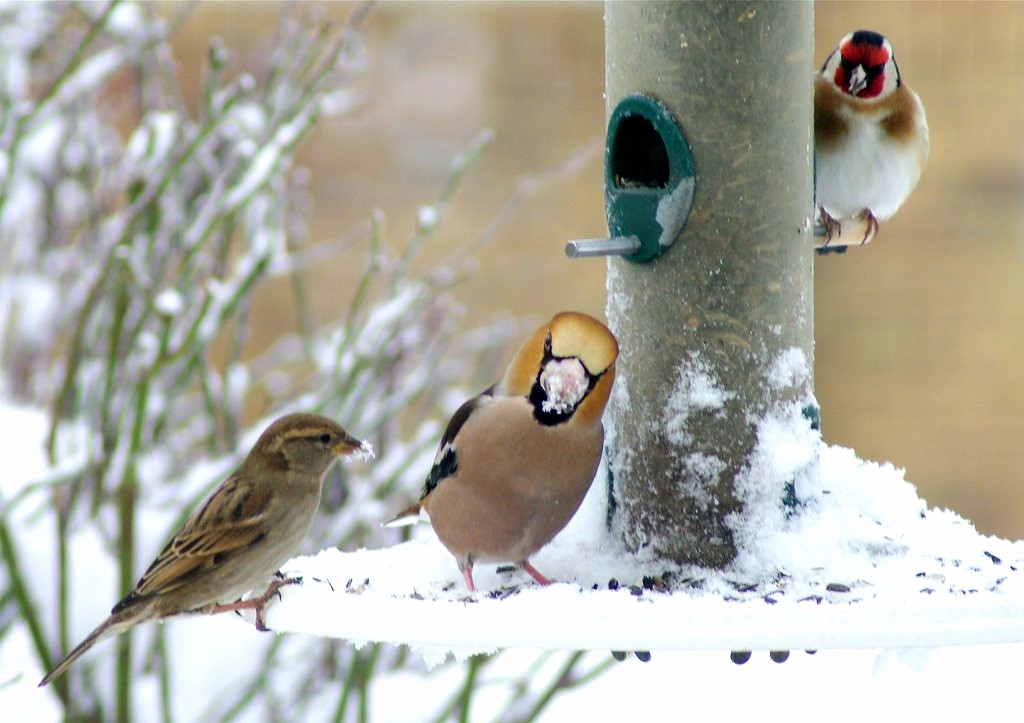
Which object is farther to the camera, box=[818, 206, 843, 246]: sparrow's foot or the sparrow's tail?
box=[818, 206, 843, 246]: sparrow's foot

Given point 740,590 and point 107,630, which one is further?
point 107,630

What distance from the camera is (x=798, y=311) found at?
8.95 ft

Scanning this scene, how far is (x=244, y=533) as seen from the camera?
288 centimetres

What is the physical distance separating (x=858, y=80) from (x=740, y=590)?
1.39 m

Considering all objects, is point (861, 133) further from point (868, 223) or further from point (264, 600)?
point (264, 600)

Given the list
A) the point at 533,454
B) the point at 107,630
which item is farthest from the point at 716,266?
the point at 107,630

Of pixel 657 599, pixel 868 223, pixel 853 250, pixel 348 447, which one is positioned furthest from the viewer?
pixel 853 250

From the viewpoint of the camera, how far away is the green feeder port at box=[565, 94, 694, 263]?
2.67 meters

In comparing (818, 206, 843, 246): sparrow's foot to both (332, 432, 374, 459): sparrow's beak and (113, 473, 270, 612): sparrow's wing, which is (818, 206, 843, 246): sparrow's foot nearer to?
(332, 432, 374, 459): sparrow's beak

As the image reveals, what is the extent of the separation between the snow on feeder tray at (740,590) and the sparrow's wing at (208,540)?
208 millimetres

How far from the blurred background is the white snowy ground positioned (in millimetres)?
1884

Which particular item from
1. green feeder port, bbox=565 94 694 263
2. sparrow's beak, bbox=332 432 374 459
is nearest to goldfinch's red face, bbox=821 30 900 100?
green feeder port, bbox=565 94 694 263

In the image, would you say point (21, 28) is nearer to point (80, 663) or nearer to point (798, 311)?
point (80, 663)

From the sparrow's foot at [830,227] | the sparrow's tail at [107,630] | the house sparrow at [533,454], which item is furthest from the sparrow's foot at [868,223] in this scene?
the sparrow's tail at [107,630]
